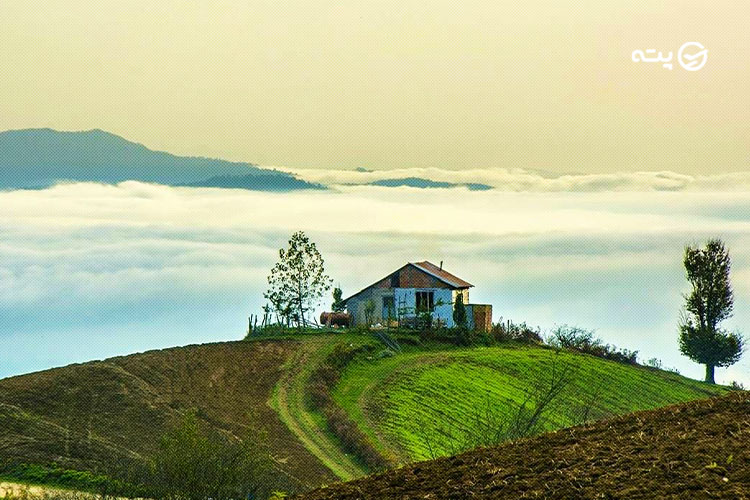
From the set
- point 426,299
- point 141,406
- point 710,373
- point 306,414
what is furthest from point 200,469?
point 710,373

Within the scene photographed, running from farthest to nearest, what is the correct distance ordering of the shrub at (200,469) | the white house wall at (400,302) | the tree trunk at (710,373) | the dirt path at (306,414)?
the tree trunk at (710,373) < the white house wall at (400,302) < the dirt path at (306,414) < the shrub at (200,469)

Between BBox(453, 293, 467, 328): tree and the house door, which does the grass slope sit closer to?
BBox(453, 293, 467, 328): tree

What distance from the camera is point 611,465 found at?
675 inches

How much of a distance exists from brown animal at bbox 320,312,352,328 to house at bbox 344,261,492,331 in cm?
136

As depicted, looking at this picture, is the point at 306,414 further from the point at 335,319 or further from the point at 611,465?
the point at 611,465

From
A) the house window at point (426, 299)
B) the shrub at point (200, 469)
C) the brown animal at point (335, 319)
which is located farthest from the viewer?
the house window at point (426, 299)

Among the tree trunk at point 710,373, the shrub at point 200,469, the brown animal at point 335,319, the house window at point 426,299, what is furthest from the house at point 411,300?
the shrub at point 200,469

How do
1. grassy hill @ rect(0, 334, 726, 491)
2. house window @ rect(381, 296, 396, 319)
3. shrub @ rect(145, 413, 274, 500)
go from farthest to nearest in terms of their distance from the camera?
1. house window @ rect(381, 296, 396, 319)
2. grassy hill @ rect(0, 334, 726, 491)
3. shrub @ rect(145, 413, 274, 500)

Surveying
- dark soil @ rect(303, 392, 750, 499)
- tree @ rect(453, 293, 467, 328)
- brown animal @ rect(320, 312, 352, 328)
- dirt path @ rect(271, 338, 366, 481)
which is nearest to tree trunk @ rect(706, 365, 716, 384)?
tree @ rect(453, 293, 467, 328)

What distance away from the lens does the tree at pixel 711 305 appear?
3829 inches

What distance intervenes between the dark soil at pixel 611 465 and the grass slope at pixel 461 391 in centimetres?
3414

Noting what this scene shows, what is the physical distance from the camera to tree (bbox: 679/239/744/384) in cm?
9725

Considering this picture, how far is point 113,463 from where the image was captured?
166 ft

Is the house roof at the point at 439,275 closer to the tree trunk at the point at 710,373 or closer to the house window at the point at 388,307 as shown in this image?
the house window at the point at 388,307
